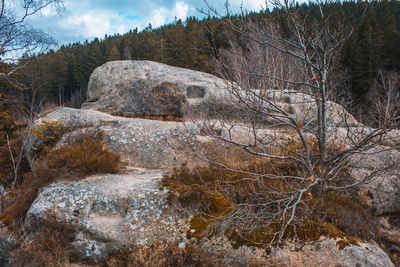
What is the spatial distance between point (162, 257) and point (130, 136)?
5.67 m

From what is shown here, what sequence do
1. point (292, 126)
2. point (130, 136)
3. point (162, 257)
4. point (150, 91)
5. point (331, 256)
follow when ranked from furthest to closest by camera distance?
1. point (150, 91)
2. point (130, 136)
3. point (292, 126)
4. point (162, 257)
5. point (331, 256)

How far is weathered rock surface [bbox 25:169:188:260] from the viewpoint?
5039 mm

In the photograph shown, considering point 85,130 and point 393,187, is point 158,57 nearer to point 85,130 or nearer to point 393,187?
point 85,130

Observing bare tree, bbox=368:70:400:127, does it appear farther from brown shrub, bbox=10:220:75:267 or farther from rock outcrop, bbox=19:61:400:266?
brown shrub, bbox=10:220:75:267

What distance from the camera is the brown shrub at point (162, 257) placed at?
4.51m

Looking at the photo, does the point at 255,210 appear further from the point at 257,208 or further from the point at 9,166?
the point at 9,166

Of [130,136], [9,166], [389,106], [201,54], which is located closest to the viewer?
[389,106]

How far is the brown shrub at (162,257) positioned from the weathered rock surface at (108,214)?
0.19m

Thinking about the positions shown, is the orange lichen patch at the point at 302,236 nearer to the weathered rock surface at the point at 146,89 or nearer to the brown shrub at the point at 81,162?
the brown shrub at the point at 81,162

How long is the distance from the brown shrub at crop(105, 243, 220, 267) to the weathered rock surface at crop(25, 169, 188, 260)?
0.19 metres

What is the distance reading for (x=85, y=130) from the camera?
961 centimetres

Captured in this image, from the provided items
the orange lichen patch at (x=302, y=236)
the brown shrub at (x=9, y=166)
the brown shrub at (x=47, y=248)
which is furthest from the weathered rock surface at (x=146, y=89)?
the brown shrub at (x=47, y=248)

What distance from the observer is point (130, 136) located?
30.7ft

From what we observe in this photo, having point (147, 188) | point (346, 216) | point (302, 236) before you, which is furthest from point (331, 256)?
point (147, 188)
